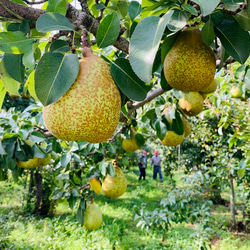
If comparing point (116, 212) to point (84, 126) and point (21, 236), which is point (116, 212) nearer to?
point (21, 236)

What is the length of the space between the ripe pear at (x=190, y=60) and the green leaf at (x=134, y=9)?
0.63 feet

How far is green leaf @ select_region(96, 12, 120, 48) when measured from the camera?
0.55 m

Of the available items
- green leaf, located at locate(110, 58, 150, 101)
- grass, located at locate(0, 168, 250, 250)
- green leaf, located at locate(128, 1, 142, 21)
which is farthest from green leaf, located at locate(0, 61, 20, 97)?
grass, located at locate(0, 168, 250, 250)

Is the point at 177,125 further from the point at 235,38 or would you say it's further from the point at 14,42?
the point at 14,42

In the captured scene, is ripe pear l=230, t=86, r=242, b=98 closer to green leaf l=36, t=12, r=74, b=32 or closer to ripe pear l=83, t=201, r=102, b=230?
ripe pear l=83, t=201, r=102, b=230

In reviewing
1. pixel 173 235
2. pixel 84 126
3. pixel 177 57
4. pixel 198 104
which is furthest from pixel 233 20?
pixel 173 235

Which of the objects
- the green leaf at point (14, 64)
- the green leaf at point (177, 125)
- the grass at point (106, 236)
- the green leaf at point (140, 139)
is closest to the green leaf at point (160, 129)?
the green leaf at point (177, 125)

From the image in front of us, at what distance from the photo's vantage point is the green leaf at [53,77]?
18.7 inches

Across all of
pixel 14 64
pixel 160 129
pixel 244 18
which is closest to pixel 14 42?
pixel 14 64

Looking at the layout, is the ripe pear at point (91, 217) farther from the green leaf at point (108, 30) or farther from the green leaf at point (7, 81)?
the green leaf at point (108, 30)

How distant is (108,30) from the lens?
563 millimetres

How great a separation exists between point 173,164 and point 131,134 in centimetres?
598

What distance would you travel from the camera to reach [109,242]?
149 inches

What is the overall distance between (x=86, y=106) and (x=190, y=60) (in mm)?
363
